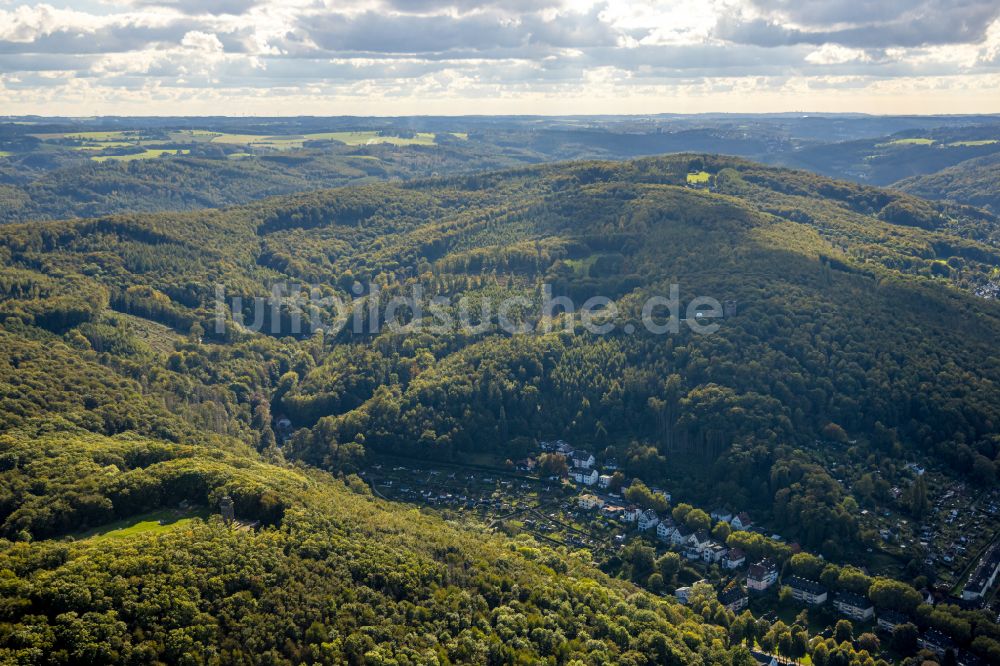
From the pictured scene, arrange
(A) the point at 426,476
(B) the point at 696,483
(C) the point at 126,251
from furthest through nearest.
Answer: (C) the point at 126,251 → (A) the point at 426,476 → (B) the point at 696,483

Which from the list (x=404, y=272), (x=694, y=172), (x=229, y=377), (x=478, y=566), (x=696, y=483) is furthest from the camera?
(x=694, y=172)

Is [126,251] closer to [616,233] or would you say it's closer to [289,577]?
[616,233]

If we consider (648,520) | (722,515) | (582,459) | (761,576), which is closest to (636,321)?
(582,459)

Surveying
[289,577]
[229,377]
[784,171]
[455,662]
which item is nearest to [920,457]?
[455,662]

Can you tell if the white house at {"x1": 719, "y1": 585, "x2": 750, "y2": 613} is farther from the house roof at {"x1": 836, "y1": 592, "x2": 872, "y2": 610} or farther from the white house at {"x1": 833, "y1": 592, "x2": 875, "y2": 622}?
the house roof at {"x1": 836, "y1": 592, "x2": 872, "y2": 610}

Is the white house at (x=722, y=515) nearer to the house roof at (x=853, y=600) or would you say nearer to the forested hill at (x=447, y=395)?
the forested hill at (x=447, y=395)

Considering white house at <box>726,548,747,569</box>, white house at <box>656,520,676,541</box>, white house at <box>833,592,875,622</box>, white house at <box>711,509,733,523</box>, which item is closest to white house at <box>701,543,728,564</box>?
white house at <box>726,548,747,569</box>

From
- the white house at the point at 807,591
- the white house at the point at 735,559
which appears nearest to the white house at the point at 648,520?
the white house at the point at 735,559
